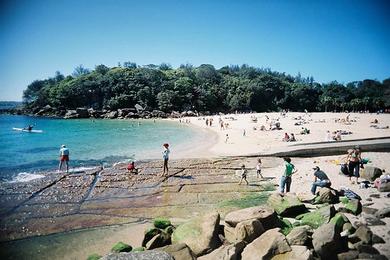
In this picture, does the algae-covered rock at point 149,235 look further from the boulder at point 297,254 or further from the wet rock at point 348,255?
the wet rock at point 348,255

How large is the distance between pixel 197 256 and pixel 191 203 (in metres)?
5.06

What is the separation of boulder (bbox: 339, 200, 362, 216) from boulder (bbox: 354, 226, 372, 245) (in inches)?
62.9

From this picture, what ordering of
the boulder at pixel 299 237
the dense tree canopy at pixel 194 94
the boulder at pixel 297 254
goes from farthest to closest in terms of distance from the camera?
Result: the dense tree canopy at pixel 194 94 < the boulder at pixel 299 237 < the boulder at pixel 297 254

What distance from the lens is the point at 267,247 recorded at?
6852 mm

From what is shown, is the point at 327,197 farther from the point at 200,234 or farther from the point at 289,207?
the point at 200,234

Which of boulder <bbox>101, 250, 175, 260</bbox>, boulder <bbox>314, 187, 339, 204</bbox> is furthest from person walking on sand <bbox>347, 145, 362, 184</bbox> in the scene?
boulder <bbox>101, 250, 175, 260</bbox>

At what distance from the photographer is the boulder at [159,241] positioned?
323 inches

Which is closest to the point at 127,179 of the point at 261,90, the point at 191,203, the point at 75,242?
the point at 191,203

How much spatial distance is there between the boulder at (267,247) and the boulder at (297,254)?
0.09 m

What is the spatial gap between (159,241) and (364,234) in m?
5.75

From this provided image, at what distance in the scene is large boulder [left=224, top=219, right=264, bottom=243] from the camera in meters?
7.70

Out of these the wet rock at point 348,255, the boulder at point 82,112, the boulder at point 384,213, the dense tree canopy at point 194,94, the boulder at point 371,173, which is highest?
the dense tree canopy at point 194,94

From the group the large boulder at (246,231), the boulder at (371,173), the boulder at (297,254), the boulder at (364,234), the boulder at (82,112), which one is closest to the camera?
the boulder at (297,254)

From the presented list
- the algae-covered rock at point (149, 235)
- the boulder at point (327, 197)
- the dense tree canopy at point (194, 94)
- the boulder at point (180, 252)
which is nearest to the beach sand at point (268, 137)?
the boulder at point (327, 197)
